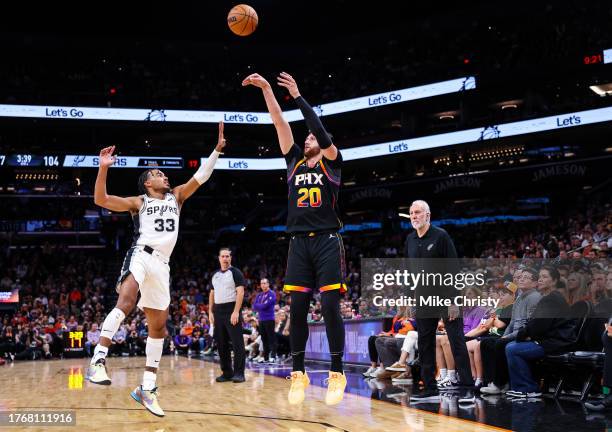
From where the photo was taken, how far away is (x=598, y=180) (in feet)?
87.6

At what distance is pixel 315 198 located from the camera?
6.22m

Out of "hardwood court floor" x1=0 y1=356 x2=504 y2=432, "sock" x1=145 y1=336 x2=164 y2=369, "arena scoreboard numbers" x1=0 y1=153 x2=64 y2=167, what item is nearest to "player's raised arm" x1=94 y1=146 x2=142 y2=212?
"sock" x1=145 y1=336 x2=164 y2=369

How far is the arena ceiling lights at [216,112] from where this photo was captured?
3077 centimetres

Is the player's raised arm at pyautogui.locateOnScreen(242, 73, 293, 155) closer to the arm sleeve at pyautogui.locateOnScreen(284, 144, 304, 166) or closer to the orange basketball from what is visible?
the arm sleeve at pyautogui.locateOnScreen(284, 144, 304, 166)

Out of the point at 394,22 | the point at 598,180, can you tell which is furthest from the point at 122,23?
the point at 598,180

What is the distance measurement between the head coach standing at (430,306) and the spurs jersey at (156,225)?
8.72 feet

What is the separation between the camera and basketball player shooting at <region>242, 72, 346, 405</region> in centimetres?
612

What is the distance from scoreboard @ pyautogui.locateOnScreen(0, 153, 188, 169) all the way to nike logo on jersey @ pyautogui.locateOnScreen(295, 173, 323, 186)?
24.5 meters

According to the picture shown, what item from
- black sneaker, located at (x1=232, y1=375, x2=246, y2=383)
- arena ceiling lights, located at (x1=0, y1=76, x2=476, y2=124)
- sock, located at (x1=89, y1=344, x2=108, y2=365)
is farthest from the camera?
arena ceiling lights, located at (x1=0, y1=76, x2=476, y2=124)

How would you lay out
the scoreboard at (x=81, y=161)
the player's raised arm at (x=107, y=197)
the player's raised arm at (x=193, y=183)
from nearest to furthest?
the player's raised arm at (x=107, y=197), the player's raised arm at (x=193, y=183), the scoreboard at (x=81, y=161)

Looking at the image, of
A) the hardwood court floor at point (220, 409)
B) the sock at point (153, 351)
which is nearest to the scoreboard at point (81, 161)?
the hardwood court floor at point (220, 409)

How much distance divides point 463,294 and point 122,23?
3112 centimetres

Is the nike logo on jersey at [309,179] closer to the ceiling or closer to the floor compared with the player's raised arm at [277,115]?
closer to the floor

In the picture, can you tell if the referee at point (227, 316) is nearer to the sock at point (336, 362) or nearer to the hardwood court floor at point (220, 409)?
the hardwood court floor at point (220, 409)
